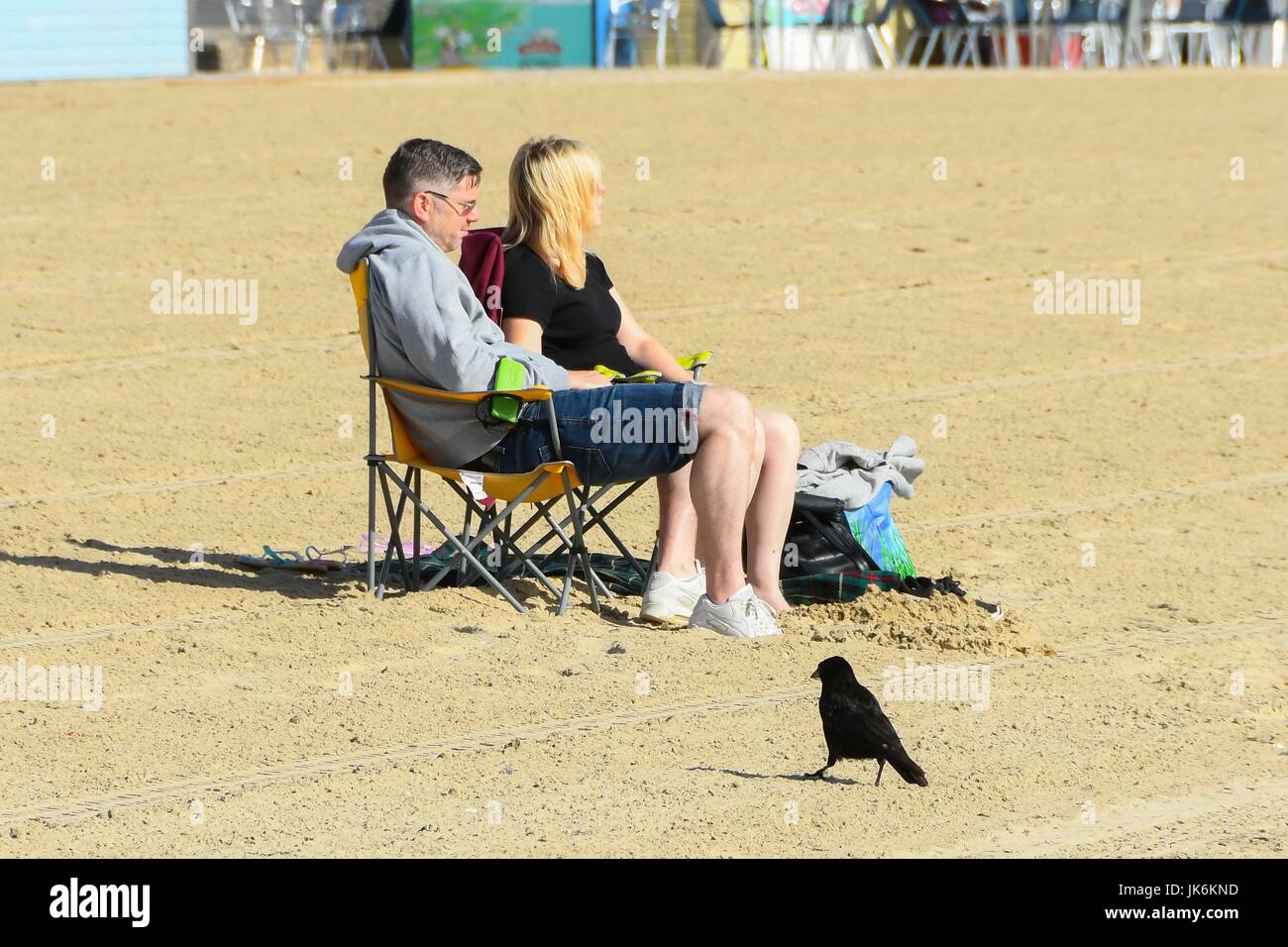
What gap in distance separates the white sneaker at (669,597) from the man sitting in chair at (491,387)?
9 cm

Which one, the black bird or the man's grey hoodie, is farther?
the man's grey hoodie

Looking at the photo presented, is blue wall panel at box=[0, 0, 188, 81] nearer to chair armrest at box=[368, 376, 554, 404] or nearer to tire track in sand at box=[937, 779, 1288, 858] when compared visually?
chair armrest at box=[368, 376, 554, 404]

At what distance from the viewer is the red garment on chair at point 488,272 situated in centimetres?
576

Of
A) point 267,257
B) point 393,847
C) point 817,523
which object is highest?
point 267,257

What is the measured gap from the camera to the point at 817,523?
5.92 meters

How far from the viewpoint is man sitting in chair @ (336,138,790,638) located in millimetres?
5371

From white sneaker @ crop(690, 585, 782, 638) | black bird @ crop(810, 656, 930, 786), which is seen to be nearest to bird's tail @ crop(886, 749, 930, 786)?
black bird @ crop(810, 656, 930, 786)

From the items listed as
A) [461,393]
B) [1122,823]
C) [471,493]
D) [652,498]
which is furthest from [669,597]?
[652,498]

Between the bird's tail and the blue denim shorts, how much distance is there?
1.30 metres

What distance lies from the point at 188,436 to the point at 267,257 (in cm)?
316

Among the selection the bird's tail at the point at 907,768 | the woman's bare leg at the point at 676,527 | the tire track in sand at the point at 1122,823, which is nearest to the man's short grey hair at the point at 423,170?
the woman's bare leg at the point at 676,527
